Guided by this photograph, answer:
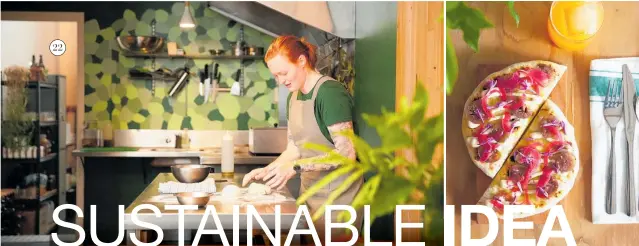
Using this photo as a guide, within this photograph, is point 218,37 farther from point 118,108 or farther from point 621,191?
point 621,191

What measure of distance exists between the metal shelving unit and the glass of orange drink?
5.74ft

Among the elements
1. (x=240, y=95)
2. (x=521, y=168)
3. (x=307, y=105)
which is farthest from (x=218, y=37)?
(x=521, y=168)

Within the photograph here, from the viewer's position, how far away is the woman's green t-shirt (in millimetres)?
2801

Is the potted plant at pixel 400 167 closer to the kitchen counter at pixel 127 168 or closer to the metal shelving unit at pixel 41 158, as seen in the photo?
the kitchen counter at pixel 127 168

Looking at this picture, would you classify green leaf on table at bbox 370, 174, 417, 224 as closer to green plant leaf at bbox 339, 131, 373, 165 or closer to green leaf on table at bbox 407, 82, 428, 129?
green plant leaf at bbox 339, 131, 373, 165

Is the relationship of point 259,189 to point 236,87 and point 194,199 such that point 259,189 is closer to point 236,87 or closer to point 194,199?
point 194,199

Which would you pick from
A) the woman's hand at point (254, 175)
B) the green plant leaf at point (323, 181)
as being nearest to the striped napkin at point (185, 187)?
the woman's hand at point (254, 175)

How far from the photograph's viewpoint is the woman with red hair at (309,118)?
2807mm

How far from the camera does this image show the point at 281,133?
9.24ft

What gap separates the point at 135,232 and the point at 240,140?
0.50m

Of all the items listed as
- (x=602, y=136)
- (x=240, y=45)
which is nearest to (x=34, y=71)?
(x=240, y=45)

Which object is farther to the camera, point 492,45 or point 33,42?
point 33,42

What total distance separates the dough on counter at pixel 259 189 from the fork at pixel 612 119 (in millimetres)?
1170

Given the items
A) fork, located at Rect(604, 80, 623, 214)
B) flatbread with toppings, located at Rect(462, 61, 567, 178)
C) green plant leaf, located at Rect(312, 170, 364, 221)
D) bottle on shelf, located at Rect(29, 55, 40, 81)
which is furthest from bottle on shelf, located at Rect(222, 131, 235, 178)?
fork, located at Rect(604, 80, 623, 214)
